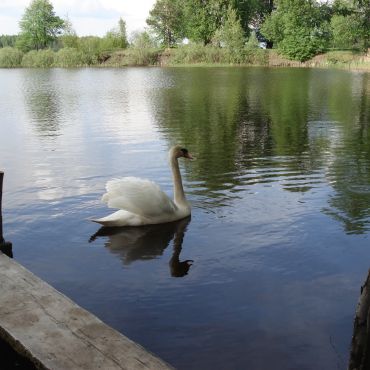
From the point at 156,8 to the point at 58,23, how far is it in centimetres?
2589

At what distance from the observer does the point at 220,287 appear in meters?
6.03

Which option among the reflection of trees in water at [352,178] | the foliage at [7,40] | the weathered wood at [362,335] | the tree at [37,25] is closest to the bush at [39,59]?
the tree at [37,25]

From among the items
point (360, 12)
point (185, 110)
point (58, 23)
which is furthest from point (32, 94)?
point (58, 23)

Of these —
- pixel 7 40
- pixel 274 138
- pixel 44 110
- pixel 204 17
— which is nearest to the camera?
pixel 274 138

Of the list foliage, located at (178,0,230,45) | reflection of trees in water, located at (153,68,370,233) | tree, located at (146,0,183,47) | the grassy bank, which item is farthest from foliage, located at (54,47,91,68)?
reflection of trees in water, located at (153,68,370,233)

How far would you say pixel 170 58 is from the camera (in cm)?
8050

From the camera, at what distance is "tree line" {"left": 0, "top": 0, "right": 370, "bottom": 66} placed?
75.2m

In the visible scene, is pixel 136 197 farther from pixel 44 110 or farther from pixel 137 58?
pixel 137 58

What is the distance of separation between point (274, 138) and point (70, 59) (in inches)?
2742

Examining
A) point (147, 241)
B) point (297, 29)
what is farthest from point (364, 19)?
point (147, 241)

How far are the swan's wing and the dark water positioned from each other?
1.12 ft

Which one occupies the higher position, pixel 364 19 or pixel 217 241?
pixel 364 19

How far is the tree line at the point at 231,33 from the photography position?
75.2 meters

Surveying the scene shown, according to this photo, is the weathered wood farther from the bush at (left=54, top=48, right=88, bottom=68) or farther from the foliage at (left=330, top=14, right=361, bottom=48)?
the bush at (left=54, top=48, right=88, bottom=68)
